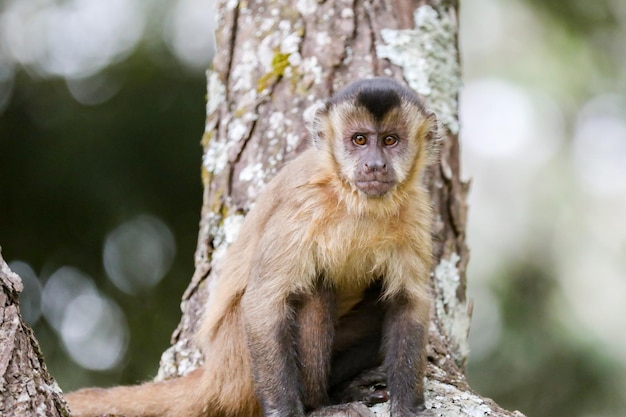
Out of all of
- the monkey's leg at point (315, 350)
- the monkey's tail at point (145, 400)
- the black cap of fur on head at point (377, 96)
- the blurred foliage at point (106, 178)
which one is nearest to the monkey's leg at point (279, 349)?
the monkey's leg at point (315, 350)

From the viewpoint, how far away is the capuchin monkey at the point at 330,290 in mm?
5188

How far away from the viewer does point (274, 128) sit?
22.7ft

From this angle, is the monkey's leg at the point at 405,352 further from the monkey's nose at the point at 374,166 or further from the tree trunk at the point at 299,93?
the tree trunk at the point at 299,93

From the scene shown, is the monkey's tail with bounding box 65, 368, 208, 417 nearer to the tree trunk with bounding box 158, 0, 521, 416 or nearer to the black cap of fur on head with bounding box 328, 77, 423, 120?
the tree trunk with bounding box 158, 0, 521, 416

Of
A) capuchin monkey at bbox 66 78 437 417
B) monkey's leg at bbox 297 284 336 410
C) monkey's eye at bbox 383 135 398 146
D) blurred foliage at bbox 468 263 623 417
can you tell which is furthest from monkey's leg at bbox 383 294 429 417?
blurred foliage at bbox 468 263 623 417

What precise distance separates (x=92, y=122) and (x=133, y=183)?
0.87m

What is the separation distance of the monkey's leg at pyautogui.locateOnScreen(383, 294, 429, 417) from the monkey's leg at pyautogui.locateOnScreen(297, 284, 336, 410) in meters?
0.42

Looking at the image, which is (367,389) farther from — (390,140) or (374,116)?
(374,116)

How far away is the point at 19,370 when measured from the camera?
3.89 meters

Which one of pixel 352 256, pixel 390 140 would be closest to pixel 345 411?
pixel 352 256

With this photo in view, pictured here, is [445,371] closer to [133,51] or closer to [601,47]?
[133,51]

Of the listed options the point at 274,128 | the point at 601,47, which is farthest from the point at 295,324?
the point at 601,47

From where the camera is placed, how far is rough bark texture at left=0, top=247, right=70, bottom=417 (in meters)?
3.82

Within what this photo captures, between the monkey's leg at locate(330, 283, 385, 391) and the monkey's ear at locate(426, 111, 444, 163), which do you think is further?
the monkey's ear at locate(426, 111, 444, 163)
